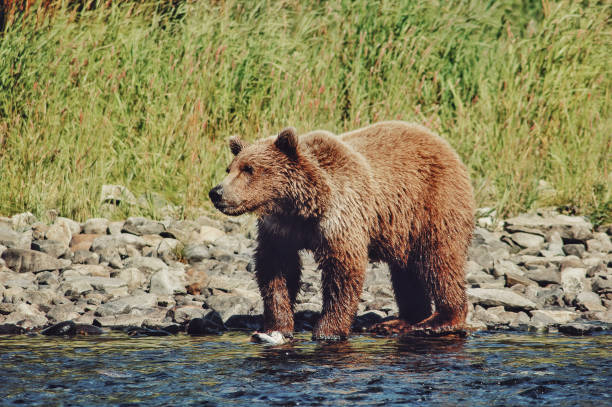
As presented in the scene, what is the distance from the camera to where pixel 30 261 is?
705 centimetres

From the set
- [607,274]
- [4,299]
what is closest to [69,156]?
[4,299]

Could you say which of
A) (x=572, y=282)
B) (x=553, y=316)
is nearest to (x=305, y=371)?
(x=553, y=316)

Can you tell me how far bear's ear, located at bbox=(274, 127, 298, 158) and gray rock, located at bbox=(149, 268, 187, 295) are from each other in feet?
6.04

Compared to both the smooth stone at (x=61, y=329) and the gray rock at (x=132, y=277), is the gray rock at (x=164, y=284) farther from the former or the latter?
the smooth stone at (x=61, y=329)

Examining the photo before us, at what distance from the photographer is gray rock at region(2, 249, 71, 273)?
7.05m

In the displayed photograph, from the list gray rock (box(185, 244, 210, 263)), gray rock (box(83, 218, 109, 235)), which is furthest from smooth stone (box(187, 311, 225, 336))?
gray rock (box(83, 218, 109, 235))

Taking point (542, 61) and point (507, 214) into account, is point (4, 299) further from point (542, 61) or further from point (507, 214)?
point (542, 61)

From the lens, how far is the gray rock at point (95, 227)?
8.00m

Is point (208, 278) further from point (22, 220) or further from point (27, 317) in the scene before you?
point (22, 220)

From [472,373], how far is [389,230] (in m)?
1.35

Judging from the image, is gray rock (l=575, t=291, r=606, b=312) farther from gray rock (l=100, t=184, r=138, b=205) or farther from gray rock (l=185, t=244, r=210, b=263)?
gray rock (l=100, t=184, r=138, b=205)

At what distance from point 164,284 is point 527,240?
3.68m

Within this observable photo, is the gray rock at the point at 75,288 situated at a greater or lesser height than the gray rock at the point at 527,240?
lesser

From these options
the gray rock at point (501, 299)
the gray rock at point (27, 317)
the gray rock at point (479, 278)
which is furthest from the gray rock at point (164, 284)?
the gray rock at point (479, 278)
